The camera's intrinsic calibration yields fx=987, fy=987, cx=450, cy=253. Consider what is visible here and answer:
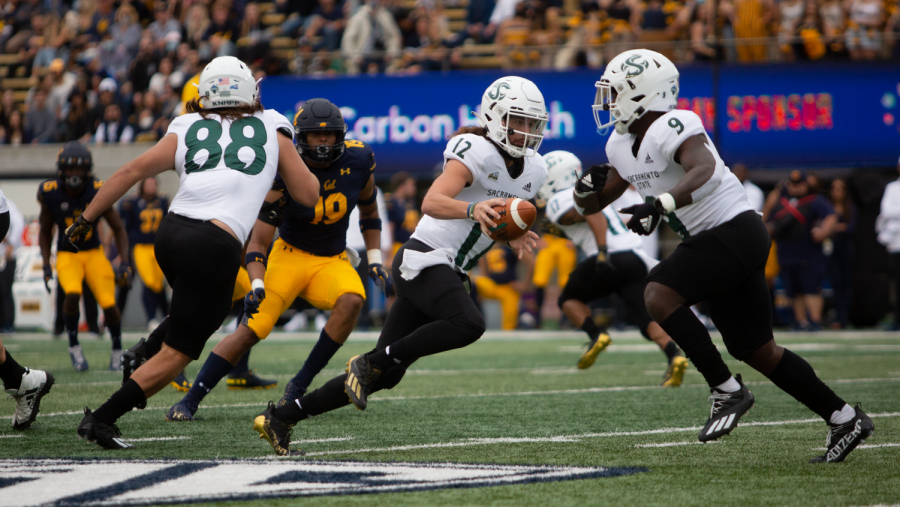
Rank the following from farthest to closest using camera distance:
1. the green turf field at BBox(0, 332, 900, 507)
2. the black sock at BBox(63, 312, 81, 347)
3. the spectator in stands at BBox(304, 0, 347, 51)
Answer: the spectator in stands at BBox(304, 0, 347, 51) < the black sock at BBox(63, 312, 81, 347) < the green turf field at BBox(0, 332, 900, 507)

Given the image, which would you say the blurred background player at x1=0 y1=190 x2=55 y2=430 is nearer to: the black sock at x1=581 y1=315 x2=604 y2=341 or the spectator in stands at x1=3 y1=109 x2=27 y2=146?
the black sock at x1=581 y1=315 x2=604 y2=341

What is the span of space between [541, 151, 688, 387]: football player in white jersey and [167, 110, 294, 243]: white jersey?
11.1 feet

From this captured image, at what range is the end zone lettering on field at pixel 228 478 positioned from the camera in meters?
3.14

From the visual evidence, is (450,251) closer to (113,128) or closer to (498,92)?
(498,92)

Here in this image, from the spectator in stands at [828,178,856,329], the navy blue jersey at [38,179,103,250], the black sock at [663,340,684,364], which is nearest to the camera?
the black sock at [663,340,684,364]

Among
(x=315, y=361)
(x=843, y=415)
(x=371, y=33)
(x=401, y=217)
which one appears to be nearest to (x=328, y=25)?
(x=371, y=33)

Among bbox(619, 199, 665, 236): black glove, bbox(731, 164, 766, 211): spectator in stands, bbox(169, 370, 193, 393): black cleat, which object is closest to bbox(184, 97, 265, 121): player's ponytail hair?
bbox(619, 199, 665, 236): black glove

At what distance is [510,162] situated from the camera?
4.57m

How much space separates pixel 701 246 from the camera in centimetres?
409

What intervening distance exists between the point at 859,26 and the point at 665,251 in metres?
3.94

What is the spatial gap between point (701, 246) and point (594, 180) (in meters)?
0.58

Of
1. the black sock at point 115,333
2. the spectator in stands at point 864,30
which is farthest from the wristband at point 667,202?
the spectator in stands at point 864,30

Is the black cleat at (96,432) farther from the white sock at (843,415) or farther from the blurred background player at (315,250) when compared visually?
the white sock at (843,415)

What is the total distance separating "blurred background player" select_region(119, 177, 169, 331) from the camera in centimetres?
1177
